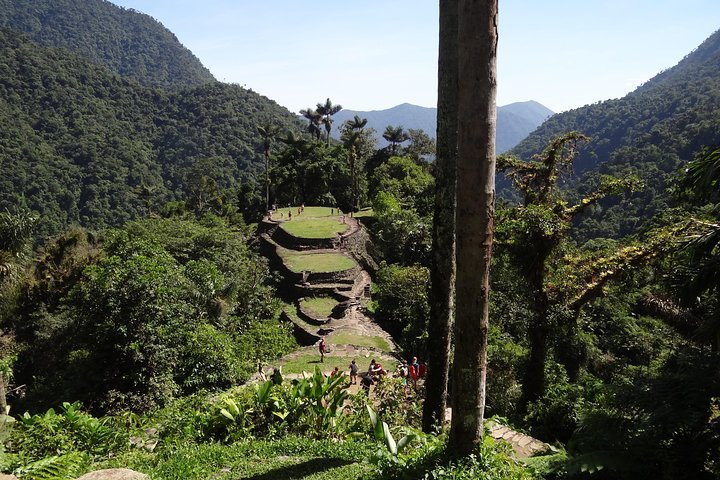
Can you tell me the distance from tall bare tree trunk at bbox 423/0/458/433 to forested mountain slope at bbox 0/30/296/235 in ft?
155

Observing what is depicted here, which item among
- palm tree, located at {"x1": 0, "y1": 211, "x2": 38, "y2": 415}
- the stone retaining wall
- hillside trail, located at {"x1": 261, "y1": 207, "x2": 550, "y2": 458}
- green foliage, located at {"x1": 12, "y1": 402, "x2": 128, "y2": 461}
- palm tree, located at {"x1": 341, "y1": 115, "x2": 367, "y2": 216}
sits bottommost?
the stone retaining wall

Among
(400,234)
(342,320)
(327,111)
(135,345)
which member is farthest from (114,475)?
(327,111)

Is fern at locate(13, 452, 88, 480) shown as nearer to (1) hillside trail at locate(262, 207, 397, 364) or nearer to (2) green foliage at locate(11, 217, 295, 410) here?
(2) green foliage at locate(11, 217, 295, 410)

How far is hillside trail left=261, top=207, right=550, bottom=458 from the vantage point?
1423 centimetres

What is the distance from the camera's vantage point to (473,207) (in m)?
3.65

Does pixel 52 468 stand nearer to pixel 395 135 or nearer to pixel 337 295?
pixel 337 295

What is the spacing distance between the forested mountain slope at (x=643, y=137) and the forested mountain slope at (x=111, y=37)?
4571 inches

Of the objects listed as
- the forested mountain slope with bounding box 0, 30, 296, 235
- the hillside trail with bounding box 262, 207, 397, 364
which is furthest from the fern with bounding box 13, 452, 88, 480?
the forested mountain slope with bounding box 0, 30, 296, 235

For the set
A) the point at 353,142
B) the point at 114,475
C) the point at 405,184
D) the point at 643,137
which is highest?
the point at 643,137

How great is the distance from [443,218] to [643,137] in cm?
6962

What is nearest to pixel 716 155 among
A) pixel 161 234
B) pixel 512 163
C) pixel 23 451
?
pixel 512 163

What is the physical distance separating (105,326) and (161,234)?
459 inches

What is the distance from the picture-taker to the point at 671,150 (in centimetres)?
5288

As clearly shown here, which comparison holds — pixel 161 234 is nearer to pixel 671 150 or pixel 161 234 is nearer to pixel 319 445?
pixel 319 445
